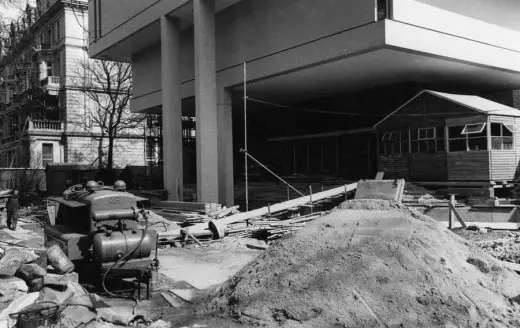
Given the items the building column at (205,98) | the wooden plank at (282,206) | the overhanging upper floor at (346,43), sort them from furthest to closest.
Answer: the building column at (205,98)
the overhanging upper floor at (346,43)
the wooden plank at (282,206)

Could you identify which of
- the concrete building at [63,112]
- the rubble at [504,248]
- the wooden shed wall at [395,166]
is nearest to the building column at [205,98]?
the wooden shed wall at [395,166]

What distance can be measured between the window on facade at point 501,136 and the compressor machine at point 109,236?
16943mm

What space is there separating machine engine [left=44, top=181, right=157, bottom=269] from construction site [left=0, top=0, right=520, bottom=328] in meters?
0.04

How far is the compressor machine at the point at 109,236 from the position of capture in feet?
28.4

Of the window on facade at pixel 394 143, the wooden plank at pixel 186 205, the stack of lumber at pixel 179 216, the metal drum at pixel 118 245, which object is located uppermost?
the window on facade at pixel 394 143

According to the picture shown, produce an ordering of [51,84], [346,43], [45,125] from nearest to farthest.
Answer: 1. [346,43]
2. [45,125]
3. [51,84]

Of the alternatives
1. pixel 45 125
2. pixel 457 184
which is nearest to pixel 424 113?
pixel 457 184

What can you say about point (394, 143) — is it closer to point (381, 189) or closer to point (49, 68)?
point (381, 189)

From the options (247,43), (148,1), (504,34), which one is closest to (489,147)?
(504,34)

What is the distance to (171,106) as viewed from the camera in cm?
2795

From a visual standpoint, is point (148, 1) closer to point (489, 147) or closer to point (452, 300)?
point (489, 147)

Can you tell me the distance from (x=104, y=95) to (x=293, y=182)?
33.4 m

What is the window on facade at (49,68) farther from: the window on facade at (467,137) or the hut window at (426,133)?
the window on facade at (467,137)

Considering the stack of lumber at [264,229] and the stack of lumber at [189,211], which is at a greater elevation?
the stack of lumber at [189,211]
